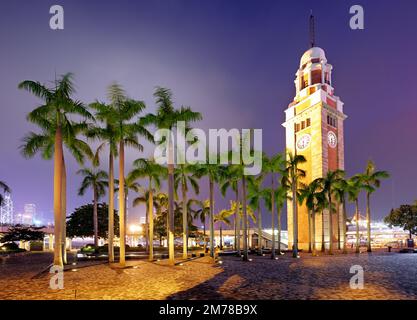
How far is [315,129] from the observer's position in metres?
75.0

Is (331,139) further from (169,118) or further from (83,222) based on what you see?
(169,118)

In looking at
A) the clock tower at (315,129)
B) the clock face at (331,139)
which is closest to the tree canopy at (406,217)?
the clock tower at (315,129)

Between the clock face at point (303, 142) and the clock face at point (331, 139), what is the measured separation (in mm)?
3945

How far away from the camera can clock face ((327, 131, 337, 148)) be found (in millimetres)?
75875

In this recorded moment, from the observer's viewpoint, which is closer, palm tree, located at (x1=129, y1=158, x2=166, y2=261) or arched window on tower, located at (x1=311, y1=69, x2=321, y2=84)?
palm tree, located at (x1=129, y1=158, x2=166, y2=261)

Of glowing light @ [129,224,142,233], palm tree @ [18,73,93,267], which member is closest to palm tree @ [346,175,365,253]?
palm tree @ [18,73,93,267]

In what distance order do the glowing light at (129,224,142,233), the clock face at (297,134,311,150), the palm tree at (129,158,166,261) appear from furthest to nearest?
the glowing light at (129,224,142,233) → the clock face at (297,134,311,150) → the palm tree at (129,158,166,261)

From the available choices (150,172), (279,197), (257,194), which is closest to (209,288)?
(150,172)

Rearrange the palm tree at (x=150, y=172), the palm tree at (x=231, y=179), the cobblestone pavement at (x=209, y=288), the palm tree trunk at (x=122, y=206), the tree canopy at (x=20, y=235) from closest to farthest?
1. the cobblestone pavement at (x=209, y=288)
2. the palm tree trunk at (x=122, y=206)
3. the palm tree at (x=150, y=172)
4. the palm tree at (x=231, y=179)
5. the tree canopy at (x=20, y=235)

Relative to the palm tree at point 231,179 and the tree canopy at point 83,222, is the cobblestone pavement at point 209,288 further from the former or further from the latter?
the tree canopy at point 83,222

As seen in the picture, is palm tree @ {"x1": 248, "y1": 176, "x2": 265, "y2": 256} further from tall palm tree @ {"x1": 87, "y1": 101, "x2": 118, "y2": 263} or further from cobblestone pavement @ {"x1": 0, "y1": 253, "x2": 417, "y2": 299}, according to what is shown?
cobblestone pavement @ {"x1": 0, "y1": 253, "x2": 417, "y2": 299}

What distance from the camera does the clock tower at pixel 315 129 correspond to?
72.5 m
